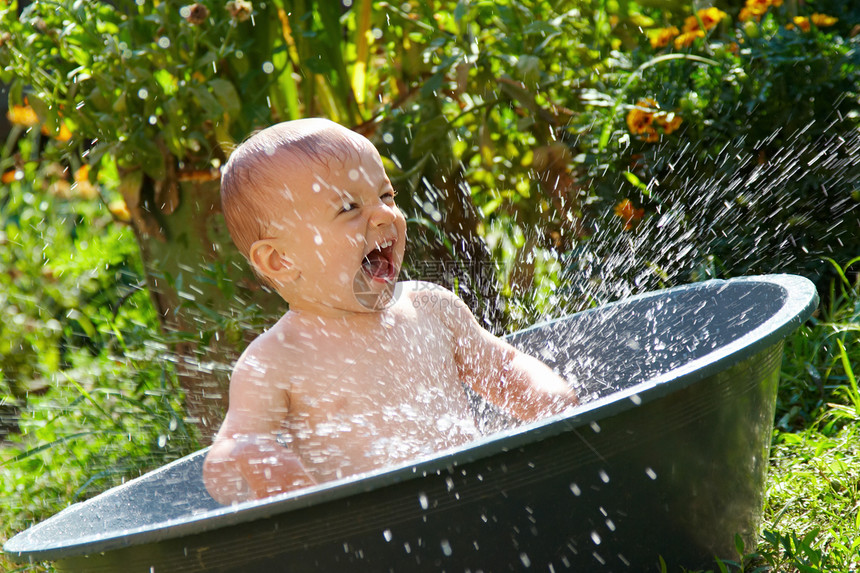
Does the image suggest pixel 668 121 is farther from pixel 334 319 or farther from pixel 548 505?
pixel 548 505

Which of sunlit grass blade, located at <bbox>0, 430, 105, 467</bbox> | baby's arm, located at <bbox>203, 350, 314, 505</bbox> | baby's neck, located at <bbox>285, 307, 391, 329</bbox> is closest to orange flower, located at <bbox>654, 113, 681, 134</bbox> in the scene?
baby's neck, located at <bbox>285, 307, 391, 329</bbox>

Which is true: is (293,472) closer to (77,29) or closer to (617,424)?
(617,424)

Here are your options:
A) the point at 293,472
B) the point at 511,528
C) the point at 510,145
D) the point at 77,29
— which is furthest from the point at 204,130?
the point at 511,528

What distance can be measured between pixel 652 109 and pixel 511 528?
1.73 metres

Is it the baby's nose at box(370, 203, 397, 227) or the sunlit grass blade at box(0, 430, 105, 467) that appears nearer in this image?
the baby's nose at box(370, 203, 397, 227)

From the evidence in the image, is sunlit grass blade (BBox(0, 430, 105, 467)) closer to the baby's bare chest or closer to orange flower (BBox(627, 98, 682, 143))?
the baby's bare chest

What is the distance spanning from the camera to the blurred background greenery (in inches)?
103

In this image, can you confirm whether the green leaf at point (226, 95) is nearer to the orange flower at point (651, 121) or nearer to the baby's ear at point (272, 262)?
the baby's ear at point (272, 262)

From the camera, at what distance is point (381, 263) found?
1.83m

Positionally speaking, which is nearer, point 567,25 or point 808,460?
point 808,460

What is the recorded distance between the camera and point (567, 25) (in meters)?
2.98

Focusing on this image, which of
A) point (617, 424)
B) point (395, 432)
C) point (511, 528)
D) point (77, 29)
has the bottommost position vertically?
point (395, 432)

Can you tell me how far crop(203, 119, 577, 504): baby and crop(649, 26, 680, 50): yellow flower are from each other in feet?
4.89

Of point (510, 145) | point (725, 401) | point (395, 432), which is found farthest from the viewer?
point (510, 145)
